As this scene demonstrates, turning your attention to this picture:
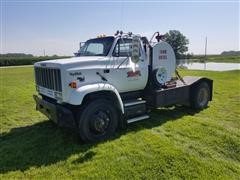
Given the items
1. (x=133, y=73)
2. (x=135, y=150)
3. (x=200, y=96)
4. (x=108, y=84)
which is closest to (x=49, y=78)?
(x=108, y=84)

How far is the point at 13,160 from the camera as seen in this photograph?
4.36 meters

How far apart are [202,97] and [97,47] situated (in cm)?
408

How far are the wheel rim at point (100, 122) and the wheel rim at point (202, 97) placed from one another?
148 inches

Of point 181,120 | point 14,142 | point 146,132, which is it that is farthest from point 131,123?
point 14,142

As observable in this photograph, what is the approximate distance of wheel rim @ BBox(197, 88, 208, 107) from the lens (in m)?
7.77

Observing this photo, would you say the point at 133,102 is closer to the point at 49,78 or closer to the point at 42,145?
the point at 49,78

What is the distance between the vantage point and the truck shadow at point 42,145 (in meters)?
4.30

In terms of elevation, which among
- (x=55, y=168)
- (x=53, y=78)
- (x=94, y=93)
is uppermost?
(x=53, y=78)

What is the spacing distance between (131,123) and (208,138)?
6.57 feet

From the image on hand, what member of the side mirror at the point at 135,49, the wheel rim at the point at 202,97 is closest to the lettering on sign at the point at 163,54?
the side mirror at the point at 135,49

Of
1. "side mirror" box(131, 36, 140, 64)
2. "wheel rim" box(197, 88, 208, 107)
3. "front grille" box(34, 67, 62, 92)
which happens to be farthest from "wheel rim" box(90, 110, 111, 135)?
"wheel rim" box(197, 88, 208, 107)

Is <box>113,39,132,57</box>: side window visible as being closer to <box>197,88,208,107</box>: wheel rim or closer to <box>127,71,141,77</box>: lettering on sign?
<box>127,71,141,77</box>: lettering on sign

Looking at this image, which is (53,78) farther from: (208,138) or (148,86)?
(208,138)

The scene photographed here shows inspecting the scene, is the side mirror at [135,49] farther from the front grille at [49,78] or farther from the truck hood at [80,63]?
the front grille at [49,78]
